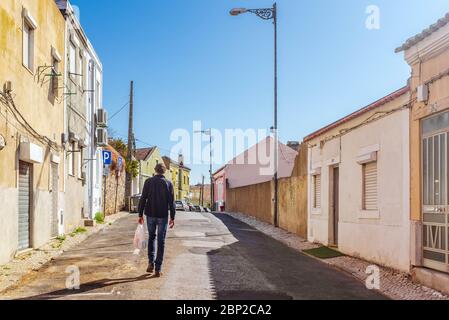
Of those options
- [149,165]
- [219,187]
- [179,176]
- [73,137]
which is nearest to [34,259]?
[73,137]

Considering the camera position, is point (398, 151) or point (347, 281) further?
point (398, 151)

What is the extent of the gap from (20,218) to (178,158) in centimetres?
7532

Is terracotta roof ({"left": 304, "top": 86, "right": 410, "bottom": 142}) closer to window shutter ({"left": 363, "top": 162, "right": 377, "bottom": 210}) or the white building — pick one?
the white building

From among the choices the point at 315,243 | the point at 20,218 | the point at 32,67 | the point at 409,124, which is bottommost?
the point at 315,243

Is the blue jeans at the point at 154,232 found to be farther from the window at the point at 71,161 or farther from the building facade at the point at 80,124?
the window at the point at 71,161

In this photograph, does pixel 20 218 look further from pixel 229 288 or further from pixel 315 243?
pixel 315 243

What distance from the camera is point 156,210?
857 cm

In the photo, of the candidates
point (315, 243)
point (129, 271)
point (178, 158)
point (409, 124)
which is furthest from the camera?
point (178, 158)

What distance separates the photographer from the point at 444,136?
8.27 m

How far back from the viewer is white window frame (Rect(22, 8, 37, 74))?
11094mm

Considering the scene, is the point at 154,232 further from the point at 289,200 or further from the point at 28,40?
the point at 289,200

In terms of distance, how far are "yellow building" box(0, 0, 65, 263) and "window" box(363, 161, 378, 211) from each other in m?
7.20

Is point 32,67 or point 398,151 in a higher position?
point 32,67
